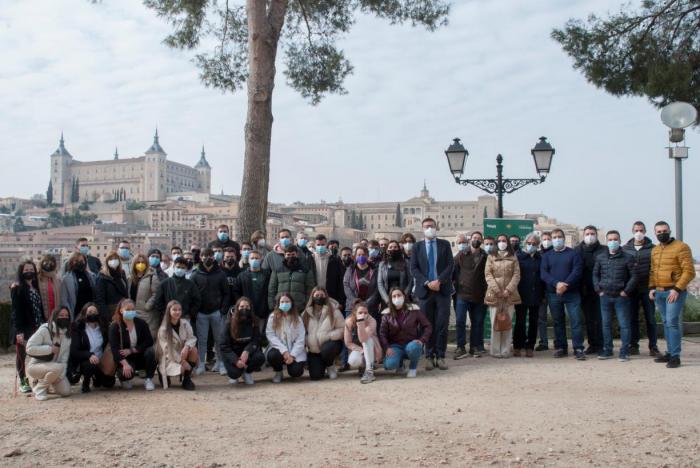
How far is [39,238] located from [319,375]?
9031 centimetres

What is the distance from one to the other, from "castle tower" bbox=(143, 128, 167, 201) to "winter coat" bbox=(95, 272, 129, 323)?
142331 millimetres

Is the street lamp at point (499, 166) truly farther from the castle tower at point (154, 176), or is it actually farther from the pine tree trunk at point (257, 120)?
the castle tower at point (154, 176)

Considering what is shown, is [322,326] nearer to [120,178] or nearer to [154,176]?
[154,176]

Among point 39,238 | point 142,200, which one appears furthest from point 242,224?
point 142,200

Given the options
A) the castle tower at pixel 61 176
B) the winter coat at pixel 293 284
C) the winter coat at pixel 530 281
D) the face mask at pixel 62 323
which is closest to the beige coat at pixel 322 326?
the winter coat at pixel 293 284

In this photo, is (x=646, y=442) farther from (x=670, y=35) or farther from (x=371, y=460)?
(x=670, y=35)

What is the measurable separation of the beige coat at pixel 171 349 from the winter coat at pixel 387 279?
2261 mm

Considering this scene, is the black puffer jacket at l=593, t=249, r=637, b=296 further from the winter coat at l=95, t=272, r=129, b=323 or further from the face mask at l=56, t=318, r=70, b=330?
the face mask at l=56, t=318, r=70, b=330

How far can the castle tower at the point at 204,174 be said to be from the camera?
166100 millimetres

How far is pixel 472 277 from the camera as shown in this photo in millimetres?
8469

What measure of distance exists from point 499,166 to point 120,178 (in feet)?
491

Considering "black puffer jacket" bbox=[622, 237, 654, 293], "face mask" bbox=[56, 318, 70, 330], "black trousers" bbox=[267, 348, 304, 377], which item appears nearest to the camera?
"face mask" bbox=[56, 318, 70, 330]

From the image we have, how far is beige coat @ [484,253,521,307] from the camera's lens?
8219 millimetres

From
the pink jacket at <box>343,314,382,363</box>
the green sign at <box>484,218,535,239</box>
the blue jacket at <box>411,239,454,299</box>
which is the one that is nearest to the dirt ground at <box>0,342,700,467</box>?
the pink jacket at <box>343,314,382,363</box>
